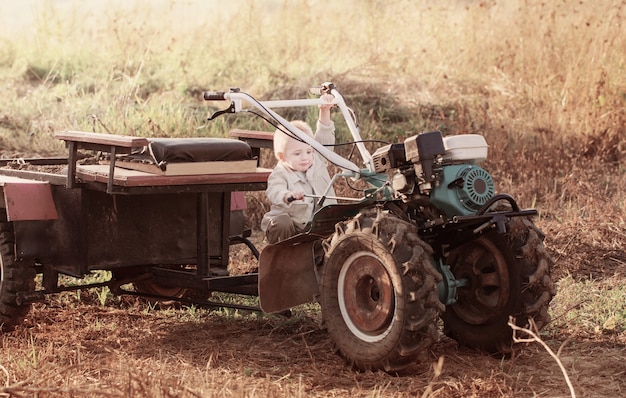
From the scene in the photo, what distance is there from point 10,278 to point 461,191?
2.58 metres

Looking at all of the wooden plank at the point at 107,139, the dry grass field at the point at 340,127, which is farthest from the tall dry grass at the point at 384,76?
the wooden plank at the point at 107,139

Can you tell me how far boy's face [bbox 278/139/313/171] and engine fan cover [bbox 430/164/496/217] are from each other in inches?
40.0

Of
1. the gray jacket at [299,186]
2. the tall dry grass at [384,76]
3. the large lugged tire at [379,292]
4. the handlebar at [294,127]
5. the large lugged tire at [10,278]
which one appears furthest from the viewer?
the tall dry grass at [384,76]

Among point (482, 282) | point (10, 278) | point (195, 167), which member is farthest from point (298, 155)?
point (10, 278)

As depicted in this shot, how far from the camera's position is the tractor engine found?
16.8ft

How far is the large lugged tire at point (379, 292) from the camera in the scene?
510 centimetres

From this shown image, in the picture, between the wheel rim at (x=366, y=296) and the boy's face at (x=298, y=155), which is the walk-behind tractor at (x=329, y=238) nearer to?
the wheel rim at (x=366, y=296)

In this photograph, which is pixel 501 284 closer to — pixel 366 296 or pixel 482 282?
pixel 482 282

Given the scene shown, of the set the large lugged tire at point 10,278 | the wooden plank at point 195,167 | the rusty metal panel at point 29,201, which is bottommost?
the large lugged tire at point 10,278

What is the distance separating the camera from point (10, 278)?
623cm

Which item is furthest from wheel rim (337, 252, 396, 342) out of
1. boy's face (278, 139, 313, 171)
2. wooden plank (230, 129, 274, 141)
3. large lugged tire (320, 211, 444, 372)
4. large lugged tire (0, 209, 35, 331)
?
large lugged tire (0, 209, 35, 331)

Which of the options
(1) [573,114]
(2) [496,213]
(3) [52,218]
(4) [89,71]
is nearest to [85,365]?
(3) [52,218]

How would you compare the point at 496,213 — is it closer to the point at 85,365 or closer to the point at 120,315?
the point at 85,365

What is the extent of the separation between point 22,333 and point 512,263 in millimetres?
2841
